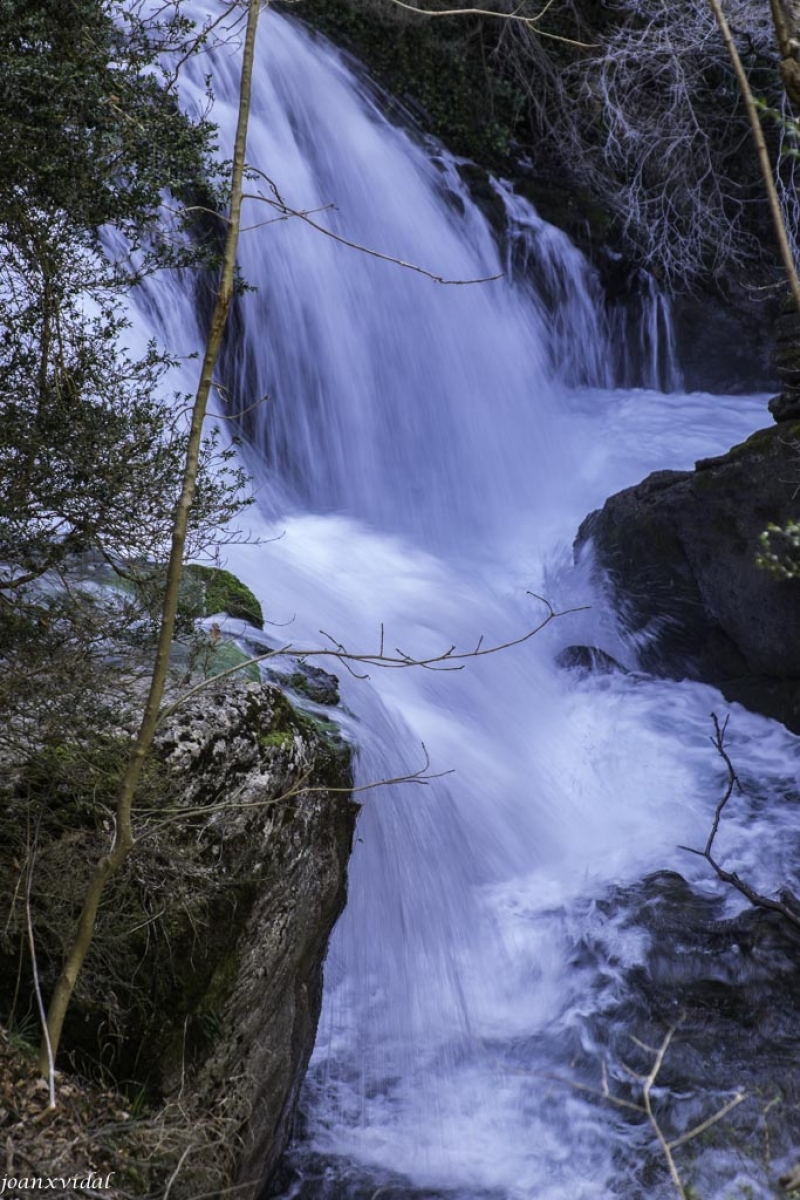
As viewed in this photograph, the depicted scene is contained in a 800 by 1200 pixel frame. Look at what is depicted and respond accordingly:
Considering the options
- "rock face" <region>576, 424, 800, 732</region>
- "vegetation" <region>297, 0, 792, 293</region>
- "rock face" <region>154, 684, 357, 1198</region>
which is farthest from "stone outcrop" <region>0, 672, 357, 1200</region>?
"vegetation" <region>297, 0, 792, 293</region>

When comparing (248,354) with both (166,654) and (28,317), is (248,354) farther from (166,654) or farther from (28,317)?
(166,654)

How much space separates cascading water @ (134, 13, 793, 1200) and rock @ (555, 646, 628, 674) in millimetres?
106

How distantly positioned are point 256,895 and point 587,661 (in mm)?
5259

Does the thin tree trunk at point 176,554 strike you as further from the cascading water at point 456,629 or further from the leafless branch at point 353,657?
the cascading water at point 456,629

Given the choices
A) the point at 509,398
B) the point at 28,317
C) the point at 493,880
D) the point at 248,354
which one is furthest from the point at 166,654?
the point at 509,398

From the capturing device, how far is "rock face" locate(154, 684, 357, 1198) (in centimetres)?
384

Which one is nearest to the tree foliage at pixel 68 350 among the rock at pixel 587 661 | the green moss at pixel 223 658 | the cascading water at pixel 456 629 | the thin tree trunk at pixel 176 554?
the green moss at pixel 223 658

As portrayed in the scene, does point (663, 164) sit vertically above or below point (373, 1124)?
above

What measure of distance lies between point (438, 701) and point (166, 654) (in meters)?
4.41

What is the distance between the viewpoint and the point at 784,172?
12.3 metres

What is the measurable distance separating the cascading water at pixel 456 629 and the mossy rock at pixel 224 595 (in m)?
0.50

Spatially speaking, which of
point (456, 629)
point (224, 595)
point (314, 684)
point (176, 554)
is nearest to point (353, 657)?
point (176, 554)

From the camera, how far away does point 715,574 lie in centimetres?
822

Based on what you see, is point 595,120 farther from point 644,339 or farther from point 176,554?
point 176,554
